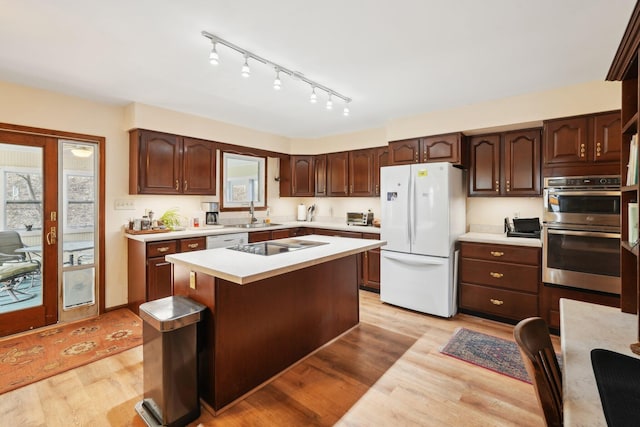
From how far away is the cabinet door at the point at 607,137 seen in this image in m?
2.76

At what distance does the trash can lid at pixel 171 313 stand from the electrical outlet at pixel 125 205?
7.39 feet

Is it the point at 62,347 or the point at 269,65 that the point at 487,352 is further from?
the point at 62,347

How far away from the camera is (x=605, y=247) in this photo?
109 inches

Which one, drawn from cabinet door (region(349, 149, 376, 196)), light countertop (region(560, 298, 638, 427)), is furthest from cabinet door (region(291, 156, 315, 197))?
light countertop (region(560, 298, 638, 427))

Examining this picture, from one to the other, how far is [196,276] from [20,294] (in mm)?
2475

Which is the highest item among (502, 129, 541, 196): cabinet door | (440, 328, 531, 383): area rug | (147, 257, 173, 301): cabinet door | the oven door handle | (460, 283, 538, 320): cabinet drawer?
(502, 129, 541, 196): cabinet door

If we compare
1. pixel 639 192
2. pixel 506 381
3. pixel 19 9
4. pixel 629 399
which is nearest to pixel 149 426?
pixel 629 399

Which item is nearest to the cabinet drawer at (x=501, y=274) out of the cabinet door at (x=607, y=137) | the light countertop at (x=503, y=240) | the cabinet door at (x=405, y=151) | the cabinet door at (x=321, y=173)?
Answer: the light countertop at (x=503, y=240)

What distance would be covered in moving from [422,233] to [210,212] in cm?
293

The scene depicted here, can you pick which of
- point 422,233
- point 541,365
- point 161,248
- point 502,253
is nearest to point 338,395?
point 541,365

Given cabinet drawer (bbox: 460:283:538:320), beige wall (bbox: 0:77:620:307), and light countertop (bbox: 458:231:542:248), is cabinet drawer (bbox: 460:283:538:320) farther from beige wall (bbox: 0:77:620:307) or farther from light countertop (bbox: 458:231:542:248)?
beige wall (bbox: 0:77:620:307)

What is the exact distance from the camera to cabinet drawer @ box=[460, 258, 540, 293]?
3.16 m

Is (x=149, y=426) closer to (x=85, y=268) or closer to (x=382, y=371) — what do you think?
(x=382, y=371)

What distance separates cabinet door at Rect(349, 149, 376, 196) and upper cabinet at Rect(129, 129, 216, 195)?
2.10 metres
